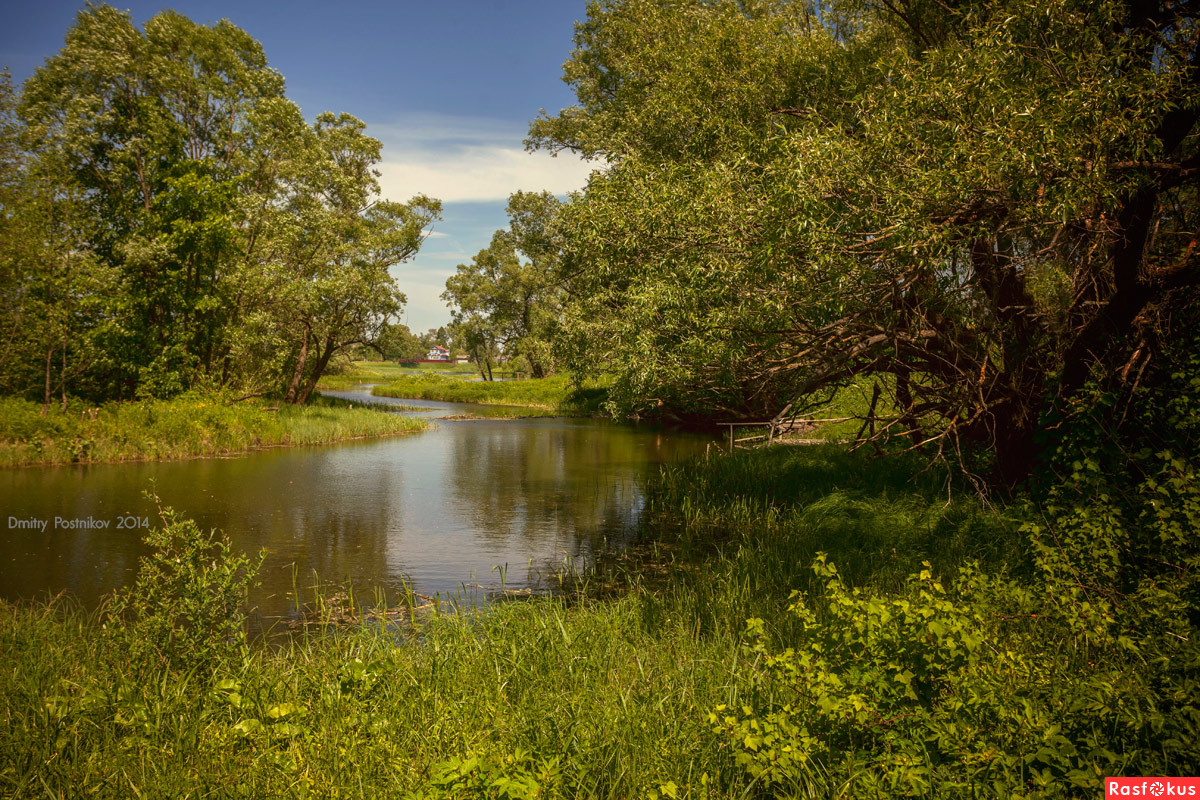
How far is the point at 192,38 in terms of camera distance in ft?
94.1

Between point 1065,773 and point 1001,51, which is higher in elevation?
point 1001,51

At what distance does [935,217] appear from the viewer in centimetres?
890

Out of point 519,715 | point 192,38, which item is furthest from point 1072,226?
point 192,38

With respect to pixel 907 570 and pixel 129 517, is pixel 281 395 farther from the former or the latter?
pixel 907 570

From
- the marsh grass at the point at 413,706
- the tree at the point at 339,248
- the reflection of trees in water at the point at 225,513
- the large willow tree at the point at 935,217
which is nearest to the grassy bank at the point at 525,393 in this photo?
the tree at the point at 339,248

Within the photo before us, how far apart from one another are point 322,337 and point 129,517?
26032 millimetres

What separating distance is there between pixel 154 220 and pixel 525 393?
90.7 feet

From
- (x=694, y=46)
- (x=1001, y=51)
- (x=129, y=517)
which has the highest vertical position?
(x=694, y=46)

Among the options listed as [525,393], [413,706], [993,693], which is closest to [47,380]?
[413,706]

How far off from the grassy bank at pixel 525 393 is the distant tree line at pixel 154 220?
17.0 m

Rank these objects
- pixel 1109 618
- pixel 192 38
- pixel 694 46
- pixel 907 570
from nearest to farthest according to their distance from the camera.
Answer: pixel 1109 618, pixel 907 570, pixel 694 46, pixel 192 38

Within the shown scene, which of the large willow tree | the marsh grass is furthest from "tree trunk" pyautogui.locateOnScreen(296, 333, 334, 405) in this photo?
the marsh grass

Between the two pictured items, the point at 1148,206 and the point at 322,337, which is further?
the point at 322,337

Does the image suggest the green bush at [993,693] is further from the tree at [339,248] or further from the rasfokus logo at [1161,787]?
the tree at [339,248]
